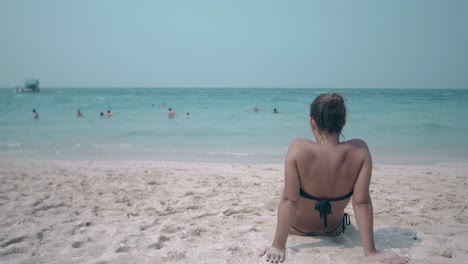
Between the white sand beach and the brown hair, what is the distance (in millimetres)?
1025

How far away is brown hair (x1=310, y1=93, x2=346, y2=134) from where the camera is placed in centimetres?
244

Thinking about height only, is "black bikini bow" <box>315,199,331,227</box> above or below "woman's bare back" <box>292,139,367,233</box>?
below

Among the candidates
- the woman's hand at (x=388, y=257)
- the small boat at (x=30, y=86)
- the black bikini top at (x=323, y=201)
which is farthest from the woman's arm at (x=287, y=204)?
the small boat at (x=30, y=86)

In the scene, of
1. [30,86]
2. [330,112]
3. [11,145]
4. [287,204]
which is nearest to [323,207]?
[287,204]

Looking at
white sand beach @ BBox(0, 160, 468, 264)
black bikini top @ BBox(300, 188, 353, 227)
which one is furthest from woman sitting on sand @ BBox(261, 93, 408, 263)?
white sand beach @ BBox(0, 160, 468, 264)

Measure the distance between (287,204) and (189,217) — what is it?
165 cm

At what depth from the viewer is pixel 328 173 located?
2498 mm

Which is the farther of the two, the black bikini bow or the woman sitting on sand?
the black bikini bow

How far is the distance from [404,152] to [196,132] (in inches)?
297

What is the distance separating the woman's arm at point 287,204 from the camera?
2.49 meters

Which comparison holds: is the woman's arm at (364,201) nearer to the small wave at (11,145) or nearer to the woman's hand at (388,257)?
the woman's hand at (388,257)

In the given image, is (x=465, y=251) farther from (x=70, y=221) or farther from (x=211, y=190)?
(x=70, y=221)

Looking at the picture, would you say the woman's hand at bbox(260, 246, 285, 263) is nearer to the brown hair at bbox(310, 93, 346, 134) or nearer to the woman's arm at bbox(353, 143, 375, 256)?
the woman's arm at bbox(353, 143, 375, 256)

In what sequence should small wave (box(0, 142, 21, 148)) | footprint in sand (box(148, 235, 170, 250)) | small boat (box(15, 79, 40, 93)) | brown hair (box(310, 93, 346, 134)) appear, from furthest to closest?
1. small boat (box(15, 79, 40, 93))
2. small wave (box(0, 142, 21, 148))
3. footprint in sand (box(148, 235, 170, 250))
4. brown hair (box(310, 93, 346, 134))
